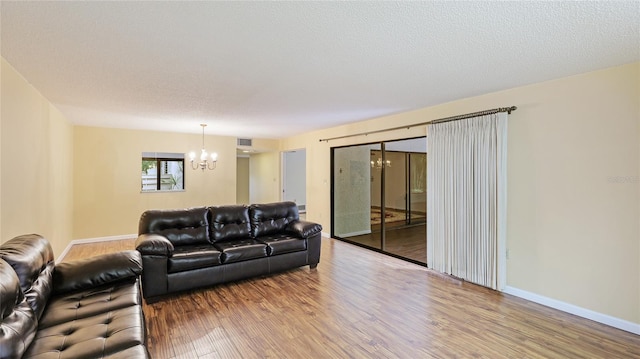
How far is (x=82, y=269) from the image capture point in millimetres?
2441

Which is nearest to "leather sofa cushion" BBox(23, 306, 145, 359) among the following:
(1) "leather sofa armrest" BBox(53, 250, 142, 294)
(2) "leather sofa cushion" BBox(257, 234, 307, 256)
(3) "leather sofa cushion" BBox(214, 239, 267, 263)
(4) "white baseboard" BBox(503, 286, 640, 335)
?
(1) "leather sofa armrest" BBox(53, 250, 142, 294)

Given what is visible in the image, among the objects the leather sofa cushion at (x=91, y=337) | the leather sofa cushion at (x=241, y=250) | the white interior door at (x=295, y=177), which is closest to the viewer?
the leather sofa cushion at (x=91, y=337)

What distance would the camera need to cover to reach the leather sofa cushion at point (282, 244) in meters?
3.99

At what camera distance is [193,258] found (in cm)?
341

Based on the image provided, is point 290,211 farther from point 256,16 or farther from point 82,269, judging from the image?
point 256,16

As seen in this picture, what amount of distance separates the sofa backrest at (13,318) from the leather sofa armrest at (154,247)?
1340mm

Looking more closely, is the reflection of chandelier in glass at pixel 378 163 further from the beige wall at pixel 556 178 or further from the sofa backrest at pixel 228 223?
the sofa backrest at pixel 228 223

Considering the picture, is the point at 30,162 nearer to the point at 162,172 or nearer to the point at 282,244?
the point at 282,244

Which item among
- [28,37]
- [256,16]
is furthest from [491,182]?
[28,37]

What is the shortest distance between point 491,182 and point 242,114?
3716 mm

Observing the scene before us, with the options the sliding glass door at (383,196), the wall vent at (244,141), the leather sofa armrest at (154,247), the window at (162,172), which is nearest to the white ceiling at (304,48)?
the sliding glass door at (383,196)

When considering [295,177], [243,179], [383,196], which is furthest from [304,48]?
[243,179]

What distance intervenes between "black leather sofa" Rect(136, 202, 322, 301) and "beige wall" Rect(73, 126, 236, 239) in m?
3.04

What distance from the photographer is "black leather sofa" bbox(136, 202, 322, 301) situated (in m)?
3.26
